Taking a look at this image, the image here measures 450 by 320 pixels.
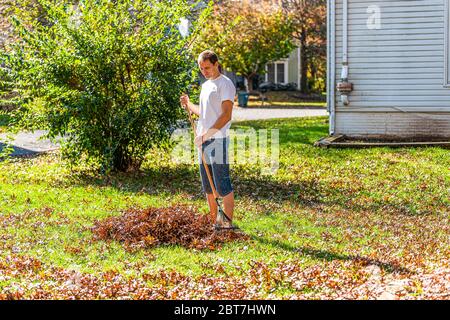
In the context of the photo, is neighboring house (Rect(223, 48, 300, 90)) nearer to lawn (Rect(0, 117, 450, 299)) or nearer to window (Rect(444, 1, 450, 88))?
window (Rect(444, 1, 450, 88))

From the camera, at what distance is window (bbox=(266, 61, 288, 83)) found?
1970 inches

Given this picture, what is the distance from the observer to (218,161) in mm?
8305

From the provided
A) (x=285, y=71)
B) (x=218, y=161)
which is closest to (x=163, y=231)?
(x=218, y=161)

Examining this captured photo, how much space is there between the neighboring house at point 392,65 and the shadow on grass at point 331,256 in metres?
10.0

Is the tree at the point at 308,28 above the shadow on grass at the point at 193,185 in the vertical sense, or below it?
above

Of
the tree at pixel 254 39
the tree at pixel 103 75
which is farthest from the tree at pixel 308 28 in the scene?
the tree at pixel 103 75

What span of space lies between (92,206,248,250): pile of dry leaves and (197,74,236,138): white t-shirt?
990 millimetres

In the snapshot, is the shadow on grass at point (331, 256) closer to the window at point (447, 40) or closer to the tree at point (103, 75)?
the tree at point (103, 75)

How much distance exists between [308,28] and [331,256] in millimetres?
34391

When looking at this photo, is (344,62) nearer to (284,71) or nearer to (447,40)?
(447,40)

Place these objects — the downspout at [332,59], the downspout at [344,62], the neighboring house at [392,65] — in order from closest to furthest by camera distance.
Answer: the neighboring house at [392,65] < the downspout at [344,62] < the downspout at [332,59]

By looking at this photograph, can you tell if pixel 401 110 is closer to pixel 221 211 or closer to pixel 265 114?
pixel 221 211

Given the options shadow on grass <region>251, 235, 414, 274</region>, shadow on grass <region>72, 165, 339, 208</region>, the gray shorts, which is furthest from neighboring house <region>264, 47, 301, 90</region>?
shadow on grass <region>251, 235, 414, 274</region>

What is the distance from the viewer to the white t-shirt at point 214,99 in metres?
8.11
